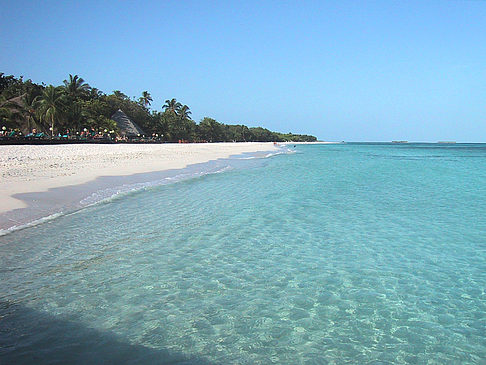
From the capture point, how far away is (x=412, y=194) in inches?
544

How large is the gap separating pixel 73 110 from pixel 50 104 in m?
5.77

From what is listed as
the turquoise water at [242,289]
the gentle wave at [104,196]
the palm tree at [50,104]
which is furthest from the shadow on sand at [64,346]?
the palm tree at [50,104]

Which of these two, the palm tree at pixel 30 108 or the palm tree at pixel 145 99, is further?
the palm tree at pixel 145 99

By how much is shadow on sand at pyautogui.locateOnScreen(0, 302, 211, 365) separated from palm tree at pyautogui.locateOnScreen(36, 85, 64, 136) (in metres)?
48.4

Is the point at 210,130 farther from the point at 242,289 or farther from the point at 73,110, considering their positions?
the point at 242,289

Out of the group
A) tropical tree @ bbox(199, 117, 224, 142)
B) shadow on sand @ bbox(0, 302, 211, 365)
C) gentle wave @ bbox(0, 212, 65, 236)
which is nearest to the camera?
shadow on sand @ bbox(0, 302, 211, 365)

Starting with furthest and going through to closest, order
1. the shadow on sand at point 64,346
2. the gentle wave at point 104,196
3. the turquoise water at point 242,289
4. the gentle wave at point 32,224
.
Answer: the gentle wave at point 104,196 < the gentle wave at point 32,224 < the turquoise water at point 242,289 < the shadow on sand at point 64,346

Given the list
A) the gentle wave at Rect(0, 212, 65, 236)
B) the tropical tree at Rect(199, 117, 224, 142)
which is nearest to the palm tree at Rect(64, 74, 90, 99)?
the tropical tree at Rect(199, 117, 224, 142)

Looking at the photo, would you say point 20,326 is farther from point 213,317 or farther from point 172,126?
point 172,126

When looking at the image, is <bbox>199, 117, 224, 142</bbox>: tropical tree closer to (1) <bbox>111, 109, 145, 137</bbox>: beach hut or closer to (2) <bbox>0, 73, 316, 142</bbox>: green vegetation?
(2) <bbox>0, 73, 316, 142</bbox>: green vegetation

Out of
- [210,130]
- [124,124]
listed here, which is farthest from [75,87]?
[210,130]

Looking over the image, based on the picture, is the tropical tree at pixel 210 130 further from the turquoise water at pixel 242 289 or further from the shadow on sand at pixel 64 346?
the shadow on sand at pixel 64 346

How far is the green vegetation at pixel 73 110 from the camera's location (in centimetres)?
4678

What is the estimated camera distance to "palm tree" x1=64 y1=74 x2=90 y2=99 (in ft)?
199
